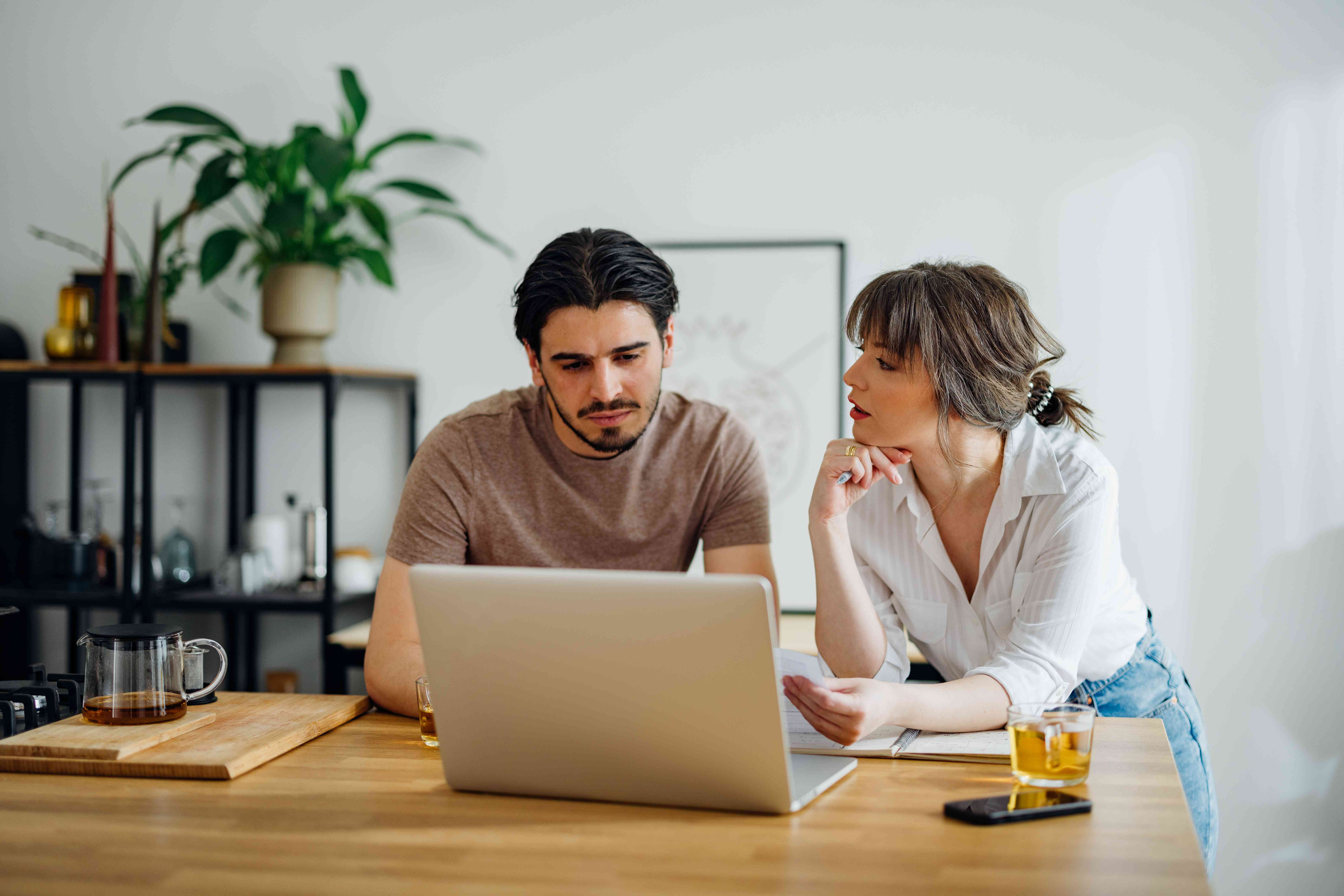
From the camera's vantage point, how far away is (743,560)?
1956mm

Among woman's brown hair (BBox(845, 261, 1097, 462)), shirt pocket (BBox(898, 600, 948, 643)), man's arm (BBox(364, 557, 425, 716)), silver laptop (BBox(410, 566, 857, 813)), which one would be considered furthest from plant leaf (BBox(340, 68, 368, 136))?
silver laptop (BBox(410, 566, 857, 813))

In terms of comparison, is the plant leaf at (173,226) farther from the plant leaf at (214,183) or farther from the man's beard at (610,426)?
the man's beard at (610,426)

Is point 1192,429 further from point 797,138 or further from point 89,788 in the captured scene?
point 89,788

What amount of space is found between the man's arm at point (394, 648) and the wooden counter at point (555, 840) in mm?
287

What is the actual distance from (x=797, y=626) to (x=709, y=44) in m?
1.58

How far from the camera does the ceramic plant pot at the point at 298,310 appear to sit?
113 inches

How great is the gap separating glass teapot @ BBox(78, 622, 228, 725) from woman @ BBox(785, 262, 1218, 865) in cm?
90

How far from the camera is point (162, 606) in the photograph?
9.27 feet

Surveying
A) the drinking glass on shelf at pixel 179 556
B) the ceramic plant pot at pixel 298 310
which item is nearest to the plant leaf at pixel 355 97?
the ceramic plant pot at pixel 298 310

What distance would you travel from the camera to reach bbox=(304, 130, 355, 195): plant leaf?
9.00 feet

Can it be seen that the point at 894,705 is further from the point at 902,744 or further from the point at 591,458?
the point at 591,458

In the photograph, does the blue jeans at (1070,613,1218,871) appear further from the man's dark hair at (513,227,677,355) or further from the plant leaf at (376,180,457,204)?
the plant leaf at (376,180,457,204)

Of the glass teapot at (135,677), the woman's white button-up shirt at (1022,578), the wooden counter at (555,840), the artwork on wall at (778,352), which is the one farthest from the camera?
the artwork on wall at (778,352)

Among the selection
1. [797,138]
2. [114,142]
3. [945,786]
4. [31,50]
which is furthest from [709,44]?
[945,786]
